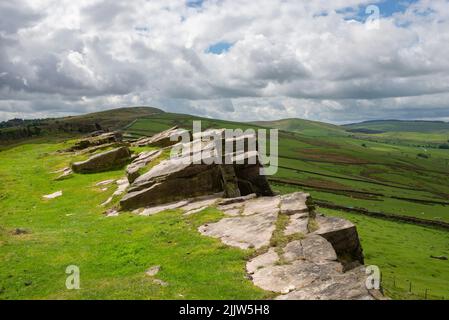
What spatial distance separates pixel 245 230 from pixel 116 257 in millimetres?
9661

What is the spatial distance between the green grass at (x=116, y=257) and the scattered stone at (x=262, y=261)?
55 centimetres

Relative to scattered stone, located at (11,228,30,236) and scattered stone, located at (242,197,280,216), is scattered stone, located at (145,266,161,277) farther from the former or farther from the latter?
scattered stone, located at (11,228,30,236)

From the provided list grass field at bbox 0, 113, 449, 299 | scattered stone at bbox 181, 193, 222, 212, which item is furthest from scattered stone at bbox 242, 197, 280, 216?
scattered stone at bbox 181, 193, 222, 212

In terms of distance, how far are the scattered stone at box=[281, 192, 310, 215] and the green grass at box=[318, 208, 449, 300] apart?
52.5ft

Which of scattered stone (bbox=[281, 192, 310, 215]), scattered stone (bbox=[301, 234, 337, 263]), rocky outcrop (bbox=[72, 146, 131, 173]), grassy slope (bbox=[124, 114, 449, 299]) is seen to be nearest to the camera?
scattered stone (bbox=[301, 234, 337, 263])

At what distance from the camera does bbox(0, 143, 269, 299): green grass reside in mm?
20453

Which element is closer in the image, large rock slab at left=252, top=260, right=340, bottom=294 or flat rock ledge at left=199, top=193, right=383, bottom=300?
flat rock ledge at left=199, top=193, right=383, bottom=300

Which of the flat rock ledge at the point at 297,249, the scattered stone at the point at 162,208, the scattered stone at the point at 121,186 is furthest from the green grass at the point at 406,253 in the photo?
the scattered stone at the point at 121,186

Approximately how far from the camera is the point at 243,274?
2245 centimetres

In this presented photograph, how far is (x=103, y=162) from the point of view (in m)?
66.6

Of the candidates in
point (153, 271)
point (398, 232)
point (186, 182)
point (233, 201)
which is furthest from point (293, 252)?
point (398, 232)

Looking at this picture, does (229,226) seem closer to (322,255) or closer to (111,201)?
(322,255)
